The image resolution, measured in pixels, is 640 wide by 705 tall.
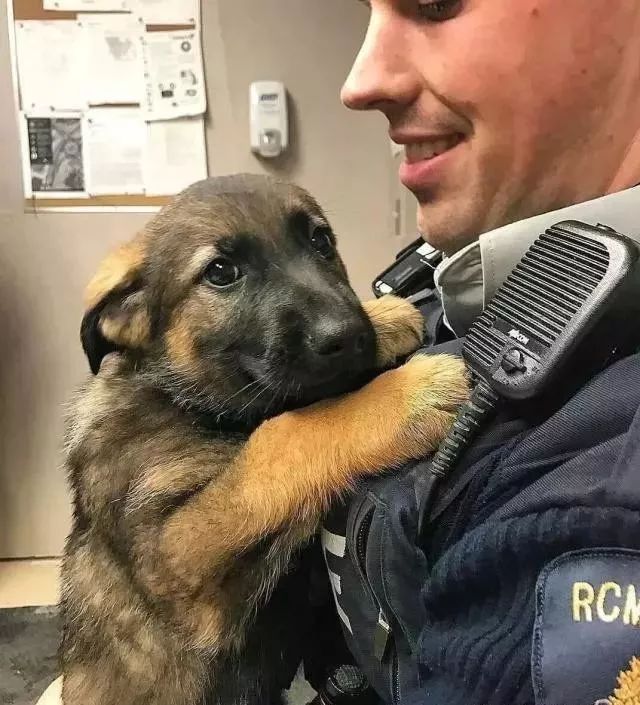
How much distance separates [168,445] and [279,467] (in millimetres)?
292

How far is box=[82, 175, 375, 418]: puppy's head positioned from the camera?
1.29m

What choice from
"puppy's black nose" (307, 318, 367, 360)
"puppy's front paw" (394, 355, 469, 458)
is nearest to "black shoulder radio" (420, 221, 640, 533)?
"puppy's front paw" (394, 355, 469, 458)

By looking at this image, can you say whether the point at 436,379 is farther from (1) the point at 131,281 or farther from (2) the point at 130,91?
(2) the point at 130,91

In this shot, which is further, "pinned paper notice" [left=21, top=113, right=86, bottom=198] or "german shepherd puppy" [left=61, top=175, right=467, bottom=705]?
"pinned paper notice" [left=21, top=113, right=86, bottom=198]

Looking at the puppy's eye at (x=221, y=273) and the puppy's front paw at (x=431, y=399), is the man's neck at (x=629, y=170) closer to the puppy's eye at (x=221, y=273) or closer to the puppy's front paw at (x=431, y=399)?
the puppy's front paw at (x=431, y=399)

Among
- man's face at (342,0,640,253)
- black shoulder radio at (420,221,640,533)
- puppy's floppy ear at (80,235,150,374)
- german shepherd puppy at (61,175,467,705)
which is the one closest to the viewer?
black shoulder radio at (420,221,640,533)

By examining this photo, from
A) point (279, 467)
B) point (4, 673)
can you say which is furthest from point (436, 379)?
point (4, 673)

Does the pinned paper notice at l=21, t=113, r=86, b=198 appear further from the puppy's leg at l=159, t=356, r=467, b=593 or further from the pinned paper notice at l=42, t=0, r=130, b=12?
the puppy's leg at l=159, t=356, r=467, b=593

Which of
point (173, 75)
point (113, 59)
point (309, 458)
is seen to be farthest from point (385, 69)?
point (113, 59)

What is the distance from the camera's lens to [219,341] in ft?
4.95

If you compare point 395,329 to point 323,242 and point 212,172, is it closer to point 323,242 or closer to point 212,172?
point 323,242

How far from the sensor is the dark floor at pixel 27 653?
2689mm

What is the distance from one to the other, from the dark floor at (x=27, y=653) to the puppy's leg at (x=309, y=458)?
1.68 m

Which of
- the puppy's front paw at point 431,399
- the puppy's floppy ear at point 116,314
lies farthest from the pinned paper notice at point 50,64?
the puppy's front paw at point 431,399
